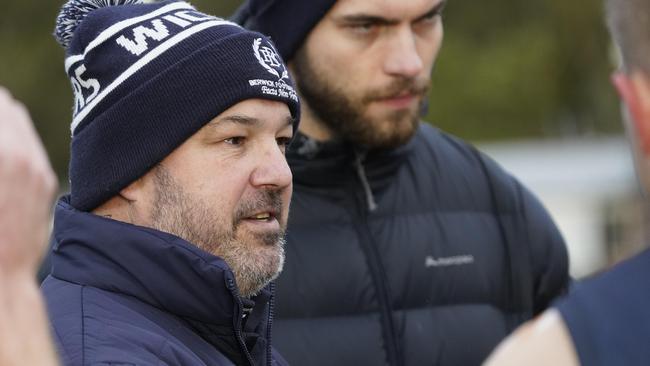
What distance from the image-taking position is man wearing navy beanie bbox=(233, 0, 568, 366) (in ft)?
12.7

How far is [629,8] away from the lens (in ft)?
6.86

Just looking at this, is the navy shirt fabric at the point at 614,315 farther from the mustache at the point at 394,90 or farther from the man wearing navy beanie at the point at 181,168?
the mustache at the point at 394,90

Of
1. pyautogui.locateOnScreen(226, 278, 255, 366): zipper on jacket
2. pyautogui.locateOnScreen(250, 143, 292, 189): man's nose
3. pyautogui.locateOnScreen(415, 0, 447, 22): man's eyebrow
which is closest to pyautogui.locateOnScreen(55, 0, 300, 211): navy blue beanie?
pyautogui.locateOnScreen(250, 143, 292, 189): man's nose

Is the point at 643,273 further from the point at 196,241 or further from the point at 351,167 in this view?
the point at 351,167

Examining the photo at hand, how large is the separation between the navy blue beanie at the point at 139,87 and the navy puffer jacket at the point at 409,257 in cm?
74

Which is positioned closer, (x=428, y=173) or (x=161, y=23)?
(x=161, y=23)

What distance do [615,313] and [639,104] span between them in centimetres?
31

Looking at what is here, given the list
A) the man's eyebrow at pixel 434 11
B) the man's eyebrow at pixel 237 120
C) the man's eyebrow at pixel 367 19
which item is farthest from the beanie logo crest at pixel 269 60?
the man's eyebrow at pixel 434 11

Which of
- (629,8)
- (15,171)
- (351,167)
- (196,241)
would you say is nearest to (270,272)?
(196,241)

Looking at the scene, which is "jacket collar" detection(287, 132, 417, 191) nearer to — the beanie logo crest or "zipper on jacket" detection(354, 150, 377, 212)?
"zipper on jacket" detection(354, 150, 377, 212)

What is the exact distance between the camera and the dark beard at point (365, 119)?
4.05 m

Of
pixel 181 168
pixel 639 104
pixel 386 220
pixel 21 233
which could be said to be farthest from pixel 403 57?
pixel 21 233

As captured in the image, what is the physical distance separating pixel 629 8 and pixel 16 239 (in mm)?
1019

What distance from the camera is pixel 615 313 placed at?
1934 millimetres
